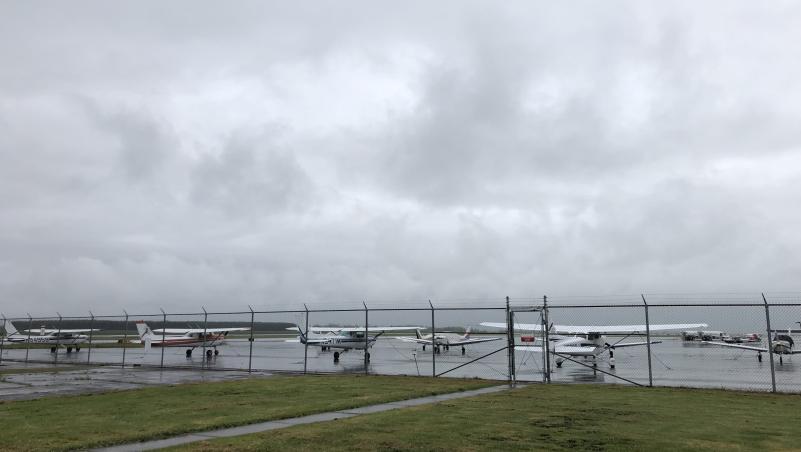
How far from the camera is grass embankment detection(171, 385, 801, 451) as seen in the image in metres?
8.69

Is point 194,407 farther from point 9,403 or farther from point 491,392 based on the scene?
point 491,392

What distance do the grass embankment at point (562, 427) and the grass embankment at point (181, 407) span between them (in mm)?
1742

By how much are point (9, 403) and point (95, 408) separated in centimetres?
267

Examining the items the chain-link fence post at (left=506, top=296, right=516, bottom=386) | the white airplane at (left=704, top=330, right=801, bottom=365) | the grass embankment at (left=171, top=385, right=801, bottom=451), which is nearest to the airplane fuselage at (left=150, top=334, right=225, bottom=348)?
the chain-link fence post at (left=506, top=296, right=516, bottom=386)

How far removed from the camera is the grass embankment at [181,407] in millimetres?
9711

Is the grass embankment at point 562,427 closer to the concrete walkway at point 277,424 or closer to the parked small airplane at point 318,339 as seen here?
the concrete walkway at point 277,424

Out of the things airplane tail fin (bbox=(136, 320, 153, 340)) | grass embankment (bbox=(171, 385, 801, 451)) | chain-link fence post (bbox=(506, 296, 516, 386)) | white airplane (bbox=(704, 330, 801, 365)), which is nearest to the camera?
grass embankment (bbox=(171, 385, 801, 451))

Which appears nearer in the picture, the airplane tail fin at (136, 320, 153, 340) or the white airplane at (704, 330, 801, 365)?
the white airplane at (704, 330, 801, 365)

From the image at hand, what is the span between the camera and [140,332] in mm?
48500

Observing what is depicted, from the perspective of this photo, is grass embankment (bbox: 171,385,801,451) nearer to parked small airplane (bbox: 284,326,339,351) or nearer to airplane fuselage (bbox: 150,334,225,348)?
parked small airplane (bbox: 284,326,339,351)

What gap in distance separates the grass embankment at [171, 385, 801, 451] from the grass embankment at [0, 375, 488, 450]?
1.74 meters

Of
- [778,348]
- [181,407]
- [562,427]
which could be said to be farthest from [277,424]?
[778,348]

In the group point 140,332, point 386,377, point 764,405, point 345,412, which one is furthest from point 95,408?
point 140,332

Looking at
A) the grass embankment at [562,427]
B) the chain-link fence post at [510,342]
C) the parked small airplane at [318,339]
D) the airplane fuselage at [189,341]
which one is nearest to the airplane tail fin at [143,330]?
the airplane fuselage at [189,341]
